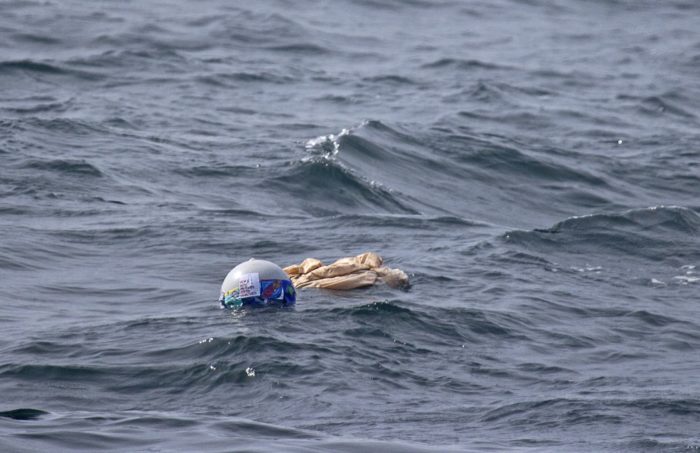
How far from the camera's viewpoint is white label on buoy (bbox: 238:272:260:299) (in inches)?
620

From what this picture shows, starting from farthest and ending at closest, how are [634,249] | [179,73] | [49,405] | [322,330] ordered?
1. [179,73]
2. [634,249]
3. [322,330]
4. [49,405]

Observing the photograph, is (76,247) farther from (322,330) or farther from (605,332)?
(605,332)

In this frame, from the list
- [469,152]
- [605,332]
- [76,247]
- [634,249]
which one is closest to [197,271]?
[76,247]

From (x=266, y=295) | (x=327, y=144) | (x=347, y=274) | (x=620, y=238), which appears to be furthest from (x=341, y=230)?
(x=327, y=144)

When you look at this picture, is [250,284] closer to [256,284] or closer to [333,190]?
[256,284]

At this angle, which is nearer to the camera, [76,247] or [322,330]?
[322,330]

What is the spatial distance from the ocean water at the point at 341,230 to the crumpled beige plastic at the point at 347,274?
0.16 meters

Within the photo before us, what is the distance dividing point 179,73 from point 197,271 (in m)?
14.7

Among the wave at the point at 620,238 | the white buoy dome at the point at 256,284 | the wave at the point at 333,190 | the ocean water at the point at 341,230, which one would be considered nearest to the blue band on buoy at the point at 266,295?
the white buoy dome at the point at 256,284

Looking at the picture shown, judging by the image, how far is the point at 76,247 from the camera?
19.5 metres

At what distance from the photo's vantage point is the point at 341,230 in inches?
825

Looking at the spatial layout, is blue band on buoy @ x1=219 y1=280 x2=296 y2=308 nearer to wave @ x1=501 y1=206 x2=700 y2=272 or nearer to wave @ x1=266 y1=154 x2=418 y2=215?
wave @ x1=501 y1=206 x2=700 y2=272

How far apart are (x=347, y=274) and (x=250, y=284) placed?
174 cm

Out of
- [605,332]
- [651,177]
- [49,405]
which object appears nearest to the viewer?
[49,405]
